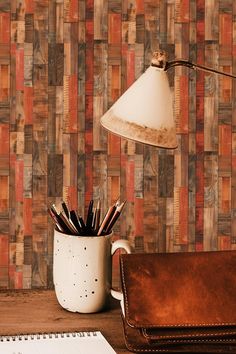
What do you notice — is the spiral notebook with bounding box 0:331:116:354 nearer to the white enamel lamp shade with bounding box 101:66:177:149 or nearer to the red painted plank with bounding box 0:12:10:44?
the white enamel lamp shade with bounding box 101:66:177:149

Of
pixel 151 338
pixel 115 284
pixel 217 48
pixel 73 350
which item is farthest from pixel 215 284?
pixel 217 48

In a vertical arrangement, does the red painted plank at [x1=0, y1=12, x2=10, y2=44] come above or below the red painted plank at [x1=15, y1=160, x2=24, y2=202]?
above

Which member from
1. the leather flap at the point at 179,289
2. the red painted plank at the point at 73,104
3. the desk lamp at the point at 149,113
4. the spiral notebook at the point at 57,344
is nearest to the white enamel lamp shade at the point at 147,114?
the desk lamp at the point at 149,113

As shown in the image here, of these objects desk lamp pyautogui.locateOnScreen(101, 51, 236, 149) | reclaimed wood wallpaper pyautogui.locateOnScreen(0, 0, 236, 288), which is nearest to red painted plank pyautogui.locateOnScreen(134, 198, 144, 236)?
reclaimed wood wallpaper pyautogui.locateOnScreen(0, 0, 236, 288)

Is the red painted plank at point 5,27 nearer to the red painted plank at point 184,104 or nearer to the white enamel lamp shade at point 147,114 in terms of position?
the red painted plank at point 184,104

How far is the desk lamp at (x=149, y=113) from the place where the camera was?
1.14m

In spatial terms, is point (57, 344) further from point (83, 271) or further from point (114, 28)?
point (114, 28)

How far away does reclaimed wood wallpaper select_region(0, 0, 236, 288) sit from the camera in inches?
72.4

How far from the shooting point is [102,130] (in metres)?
1.87

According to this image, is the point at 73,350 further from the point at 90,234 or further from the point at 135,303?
the point at 90,234

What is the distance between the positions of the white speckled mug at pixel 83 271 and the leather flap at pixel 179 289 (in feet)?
0.22

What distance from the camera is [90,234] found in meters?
1.35

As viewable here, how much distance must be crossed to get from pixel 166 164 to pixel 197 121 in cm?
15

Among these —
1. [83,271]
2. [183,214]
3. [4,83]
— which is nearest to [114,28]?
[4,83]
